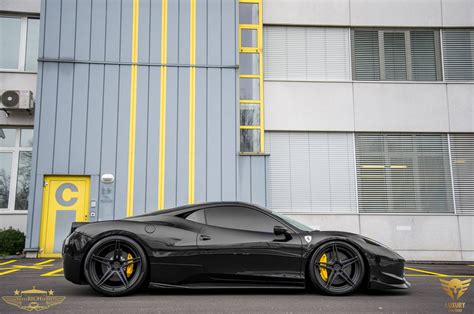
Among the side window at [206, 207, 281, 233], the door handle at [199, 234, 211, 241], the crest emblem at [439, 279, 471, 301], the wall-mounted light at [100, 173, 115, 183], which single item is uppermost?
the wall-mounted light at [100, 173, 115, 183]

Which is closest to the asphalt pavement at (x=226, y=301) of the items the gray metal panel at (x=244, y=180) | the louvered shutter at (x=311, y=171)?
the gray metal panel at (x=244, y=180)

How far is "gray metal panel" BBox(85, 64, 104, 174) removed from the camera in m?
11.6

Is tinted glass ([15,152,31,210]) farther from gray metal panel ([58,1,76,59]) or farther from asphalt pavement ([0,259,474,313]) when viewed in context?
asphalt pavement ([0,259,474,313])

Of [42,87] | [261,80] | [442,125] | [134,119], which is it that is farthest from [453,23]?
[42,87]

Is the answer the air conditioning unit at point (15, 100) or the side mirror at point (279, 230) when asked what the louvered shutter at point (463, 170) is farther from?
the air conditioning unit at point (15, 100)

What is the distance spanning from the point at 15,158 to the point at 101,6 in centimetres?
504

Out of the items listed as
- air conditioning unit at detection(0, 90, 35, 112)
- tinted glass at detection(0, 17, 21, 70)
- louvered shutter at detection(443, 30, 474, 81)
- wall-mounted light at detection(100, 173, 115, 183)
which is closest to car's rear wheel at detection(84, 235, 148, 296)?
wall-mounted light at detection(100, 173, 115, 183)

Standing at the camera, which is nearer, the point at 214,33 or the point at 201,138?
the point at 201,138

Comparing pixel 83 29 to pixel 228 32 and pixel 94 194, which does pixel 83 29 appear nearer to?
pixel 228 32

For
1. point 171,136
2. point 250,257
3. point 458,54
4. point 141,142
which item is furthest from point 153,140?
point 458,54

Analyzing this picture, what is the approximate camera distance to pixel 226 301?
15.4ft

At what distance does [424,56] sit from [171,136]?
8.23 metres

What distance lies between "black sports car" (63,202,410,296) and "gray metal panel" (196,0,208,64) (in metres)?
8.02

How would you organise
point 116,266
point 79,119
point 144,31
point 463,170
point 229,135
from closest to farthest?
point 116,266
point 79,119
point 229,135
point 144,31
point 463,170
